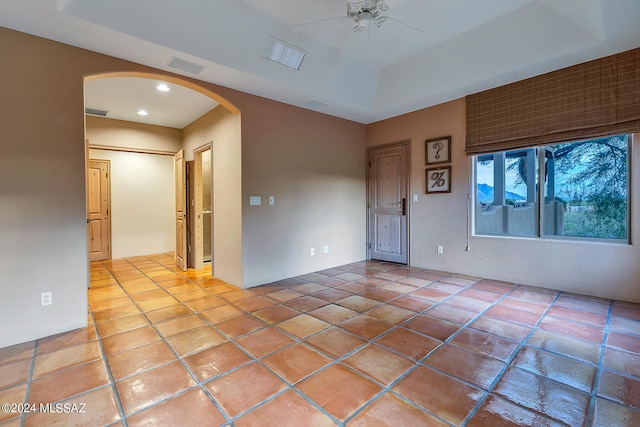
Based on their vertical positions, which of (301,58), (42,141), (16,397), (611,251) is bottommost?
(16,397)

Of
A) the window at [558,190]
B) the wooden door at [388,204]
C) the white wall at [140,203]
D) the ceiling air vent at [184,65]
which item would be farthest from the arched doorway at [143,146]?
the window at [558,190]

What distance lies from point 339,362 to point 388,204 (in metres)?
3.64

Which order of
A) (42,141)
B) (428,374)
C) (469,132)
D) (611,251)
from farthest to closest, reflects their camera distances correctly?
(469,132)
(611,251)
(42,141)
(428,374)

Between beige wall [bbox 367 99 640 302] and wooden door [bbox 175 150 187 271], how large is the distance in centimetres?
347

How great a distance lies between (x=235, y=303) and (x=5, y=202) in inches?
85.9

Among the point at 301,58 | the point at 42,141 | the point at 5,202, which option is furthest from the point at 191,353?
the point at 301,58

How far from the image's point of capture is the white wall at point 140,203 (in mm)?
6062

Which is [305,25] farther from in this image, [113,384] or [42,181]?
[113,384]

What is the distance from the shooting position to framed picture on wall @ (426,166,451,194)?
451 centimetres

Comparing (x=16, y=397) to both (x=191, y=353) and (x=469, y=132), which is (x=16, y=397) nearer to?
(x=191, y=353)

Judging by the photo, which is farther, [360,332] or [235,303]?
[235,303]

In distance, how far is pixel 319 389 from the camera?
1807 mm

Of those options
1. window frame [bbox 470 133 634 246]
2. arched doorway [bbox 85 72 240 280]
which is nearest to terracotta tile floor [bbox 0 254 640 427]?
window frame [bbox 470 133 634 246]

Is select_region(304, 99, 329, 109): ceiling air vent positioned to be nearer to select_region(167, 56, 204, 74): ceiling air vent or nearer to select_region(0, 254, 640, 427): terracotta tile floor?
select_region(167, 56, 204, 74): ceiling air vent
